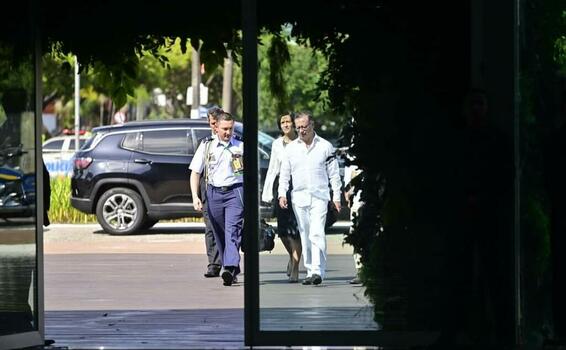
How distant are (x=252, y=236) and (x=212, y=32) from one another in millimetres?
3051

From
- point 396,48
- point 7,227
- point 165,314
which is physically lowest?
point 165,314

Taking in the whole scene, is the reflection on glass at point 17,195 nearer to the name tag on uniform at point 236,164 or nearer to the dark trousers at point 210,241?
the name tag on uniform at point 236,164

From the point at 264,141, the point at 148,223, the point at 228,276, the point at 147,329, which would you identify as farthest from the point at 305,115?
the point at 148,223

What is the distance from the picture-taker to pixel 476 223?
10266mm

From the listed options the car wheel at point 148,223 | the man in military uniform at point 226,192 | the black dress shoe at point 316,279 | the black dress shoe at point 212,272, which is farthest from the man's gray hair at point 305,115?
the car wheel at point 148,223

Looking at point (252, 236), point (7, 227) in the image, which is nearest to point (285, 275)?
point (252, 236)

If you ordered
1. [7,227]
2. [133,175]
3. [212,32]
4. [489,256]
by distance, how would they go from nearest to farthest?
[489,256]
[7,227]
[212,32]
[133,175]

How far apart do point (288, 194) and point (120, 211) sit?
1264cm

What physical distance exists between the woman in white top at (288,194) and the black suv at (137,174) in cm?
1183

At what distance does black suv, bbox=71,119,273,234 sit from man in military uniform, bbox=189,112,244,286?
21.7 ft

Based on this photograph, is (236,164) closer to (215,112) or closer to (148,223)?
(215,112)

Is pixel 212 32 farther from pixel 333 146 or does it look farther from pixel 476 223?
pixel 476 223

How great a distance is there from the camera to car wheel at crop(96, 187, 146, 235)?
74.5ft

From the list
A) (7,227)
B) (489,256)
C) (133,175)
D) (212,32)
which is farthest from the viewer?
(133,175)
